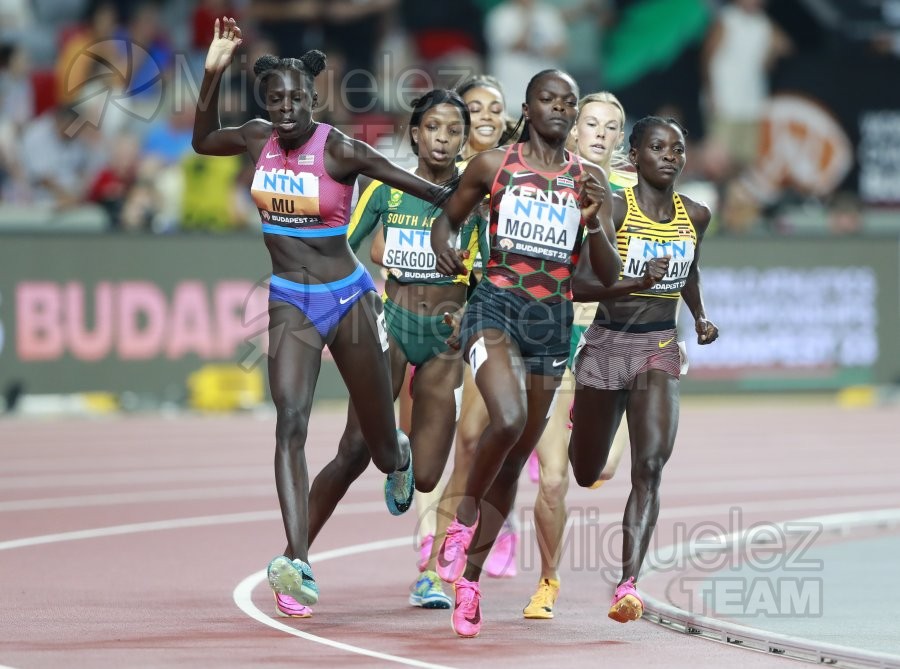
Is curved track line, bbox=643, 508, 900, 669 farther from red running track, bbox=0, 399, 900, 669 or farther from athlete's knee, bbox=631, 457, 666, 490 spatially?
athlete's knee, bbox=631, 457, 666, 490

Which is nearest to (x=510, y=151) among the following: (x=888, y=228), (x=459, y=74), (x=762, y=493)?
(x=762, y=493)

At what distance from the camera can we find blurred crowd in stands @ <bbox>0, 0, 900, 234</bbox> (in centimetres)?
1966

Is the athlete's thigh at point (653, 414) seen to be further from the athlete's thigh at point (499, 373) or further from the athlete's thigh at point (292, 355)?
the athlete's thigh at point (292, 355)

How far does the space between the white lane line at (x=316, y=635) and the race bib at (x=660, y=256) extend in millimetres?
2289

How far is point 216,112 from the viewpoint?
27.9ft

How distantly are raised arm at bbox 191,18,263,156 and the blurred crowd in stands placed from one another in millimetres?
9185

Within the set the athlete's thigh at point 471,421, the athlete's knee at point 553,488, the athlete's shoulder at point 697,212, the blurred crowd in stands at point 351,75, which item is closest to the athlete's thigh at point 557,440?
the athlete's knee at point 553,488

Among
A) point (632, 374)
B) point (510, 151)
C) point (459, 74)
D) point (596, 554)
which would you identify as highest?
point (459, 74)

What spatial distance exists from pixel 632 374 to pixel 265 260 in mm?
11760

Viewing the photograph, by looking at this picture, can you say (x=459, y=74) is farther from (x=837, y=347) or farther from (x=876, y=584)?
(x=876, y=584)

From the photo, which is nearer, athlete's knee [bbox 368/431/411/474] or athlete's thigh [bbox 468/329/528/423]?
athlete's thigh [bbox 468/329/528/423]

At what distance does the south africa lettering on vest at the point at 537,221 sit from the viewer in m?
7.75

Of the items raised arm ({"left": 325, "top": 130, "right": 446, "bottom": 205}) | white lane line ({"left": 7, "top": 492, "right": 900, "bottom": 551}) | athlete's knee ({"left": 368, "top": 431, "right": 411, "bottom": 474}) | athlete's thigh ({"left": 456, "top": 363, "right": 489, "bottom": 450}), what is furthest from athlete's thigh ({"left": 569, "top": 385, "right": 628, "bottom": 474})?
white lane line ({"left": 7, "top": 492, "right": 900, "bottom": 551})

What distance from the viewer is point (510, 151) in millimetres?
7906
